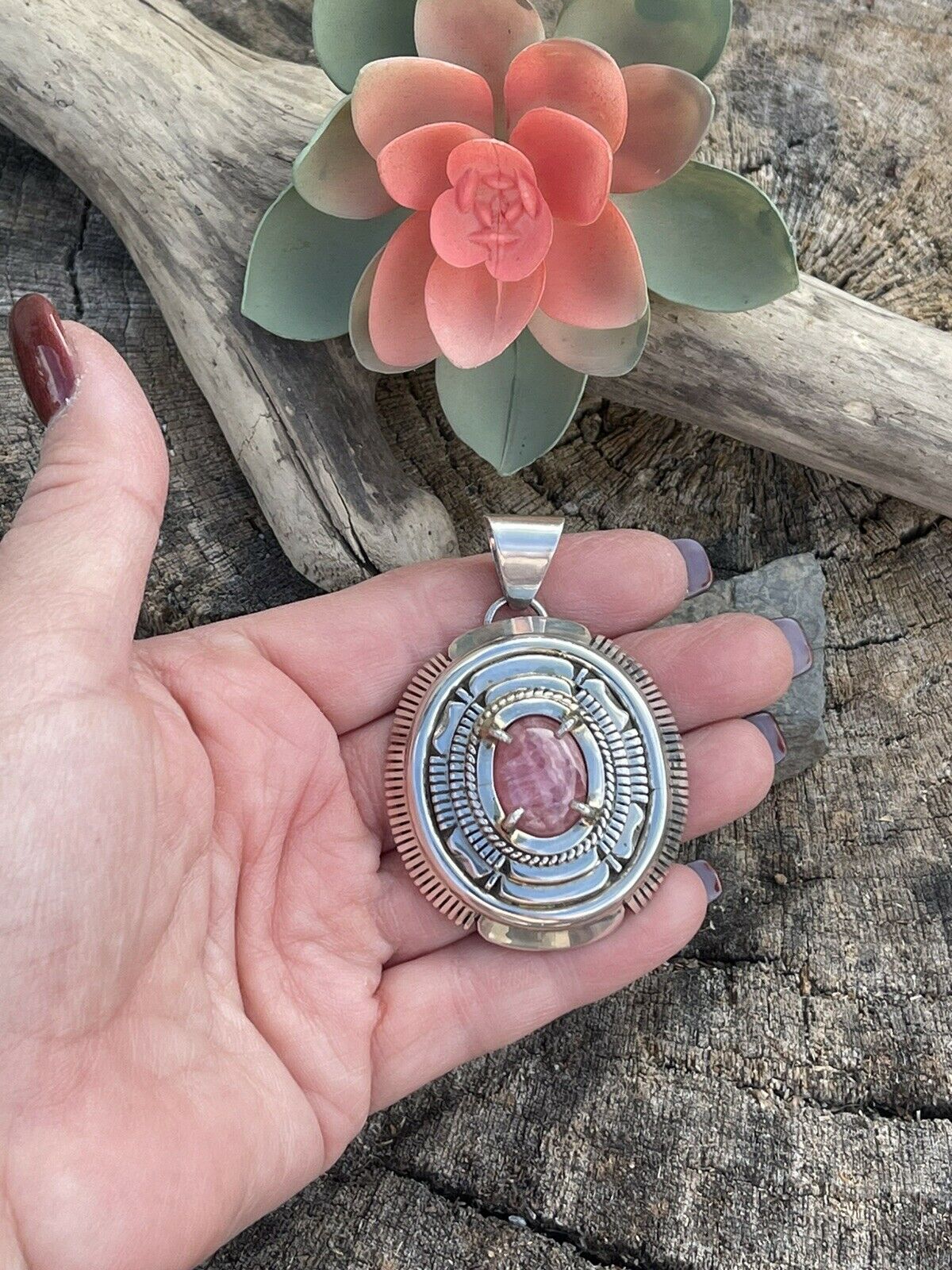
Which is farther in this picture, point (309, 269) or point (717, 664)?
point (717, 664)

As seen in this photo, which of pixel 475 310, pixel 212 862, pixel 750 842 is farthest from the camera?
pixel 750 842

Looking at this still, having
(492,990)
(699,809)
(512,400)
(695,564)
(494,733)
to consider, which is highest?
(512,400)

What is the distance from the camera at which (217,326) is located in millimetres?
1609

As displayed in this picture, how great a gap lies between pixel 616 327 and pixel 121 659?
794 millimetres

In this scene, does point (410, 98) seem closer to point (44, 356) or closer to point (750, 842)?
point (44, 356)

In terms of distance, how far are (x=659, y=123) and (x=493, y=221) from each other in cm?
25

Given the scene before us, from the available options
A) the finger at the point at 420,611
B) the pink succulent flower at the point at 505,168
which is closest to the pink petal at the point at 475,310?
the pink succulent flower at the point at 505,168

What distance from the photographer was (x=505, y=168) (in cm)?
126

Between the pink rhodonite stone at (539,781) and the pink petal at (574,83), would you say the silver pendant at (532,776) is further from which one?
the pink petal at (574,83)

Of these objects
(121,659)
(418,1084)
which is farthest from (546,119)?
(418,1084)

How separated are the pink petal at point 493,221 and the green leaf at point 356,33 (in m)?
0.25

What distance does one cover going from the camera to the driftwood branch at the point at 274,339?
1552 mm

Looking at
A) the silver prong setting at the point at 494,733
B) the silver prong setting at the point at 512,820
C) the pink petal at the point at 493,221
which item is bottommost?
the silver prong setting at the point at 512,820

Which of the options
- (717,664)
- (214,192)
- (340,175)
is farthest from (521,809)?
(214,192)
